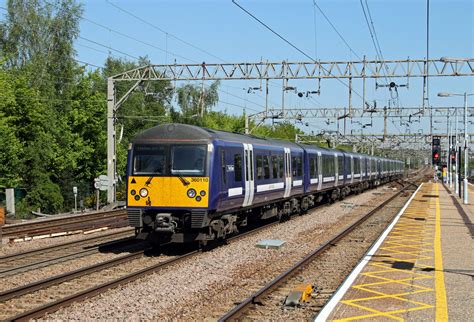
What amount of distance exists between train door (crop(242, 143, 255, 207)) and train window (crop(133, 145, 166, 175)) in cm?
312

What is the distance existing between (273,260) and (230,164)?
3.05 meters

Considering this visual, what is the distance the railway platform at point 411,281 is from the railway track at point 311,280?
0.34m

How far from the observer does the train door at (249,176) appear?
16875 mm

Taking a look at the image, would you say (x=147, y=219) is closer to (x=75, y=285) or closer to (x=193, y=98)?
(x=75, y=285)

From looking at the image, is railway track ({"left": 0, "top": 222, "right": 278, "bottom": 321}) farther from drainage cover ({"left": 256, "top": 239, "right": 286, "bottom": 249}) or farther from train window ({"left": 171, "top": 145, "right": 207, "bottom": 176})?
drainage cover ({"left": 256, "top": 239, "right": 286, "bottom": 249})

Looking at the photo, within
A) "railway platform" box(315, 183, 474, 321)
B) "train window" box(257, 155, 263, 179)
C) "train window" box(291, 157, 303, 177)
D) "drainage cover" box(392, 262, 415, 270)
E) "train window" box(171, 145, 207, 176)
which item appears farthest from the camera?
"train window" box(291, 157, 303, 177)

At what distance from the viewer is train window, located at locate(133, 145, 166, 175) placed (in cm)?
1447

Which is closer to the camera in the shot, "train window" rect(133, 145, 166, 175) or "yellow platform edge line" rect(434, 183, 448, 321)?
"yellow platform edge line" rect(434, 183, 448, 321)

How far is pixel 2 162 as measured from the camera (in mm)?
35062

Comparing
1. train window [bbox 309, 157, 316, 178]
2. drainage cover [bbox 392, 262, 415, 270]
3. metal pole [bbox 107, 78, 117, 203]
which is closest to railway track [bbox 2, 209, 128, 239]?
metal pole [bbox 107, 78, 117, 203]

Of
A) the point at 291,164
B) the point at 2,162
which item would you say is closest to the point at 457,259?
the point at 291,164

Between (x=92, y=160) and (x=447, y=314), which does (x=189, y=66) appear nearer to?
(x=92, y=160)

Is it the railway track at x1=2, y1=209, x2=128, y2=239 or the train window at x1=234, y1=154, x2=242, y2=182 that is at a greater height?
the train window at x1=234, y1=154, x2=242, y2=182

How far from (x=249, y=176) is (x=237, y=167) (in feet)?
3.37
